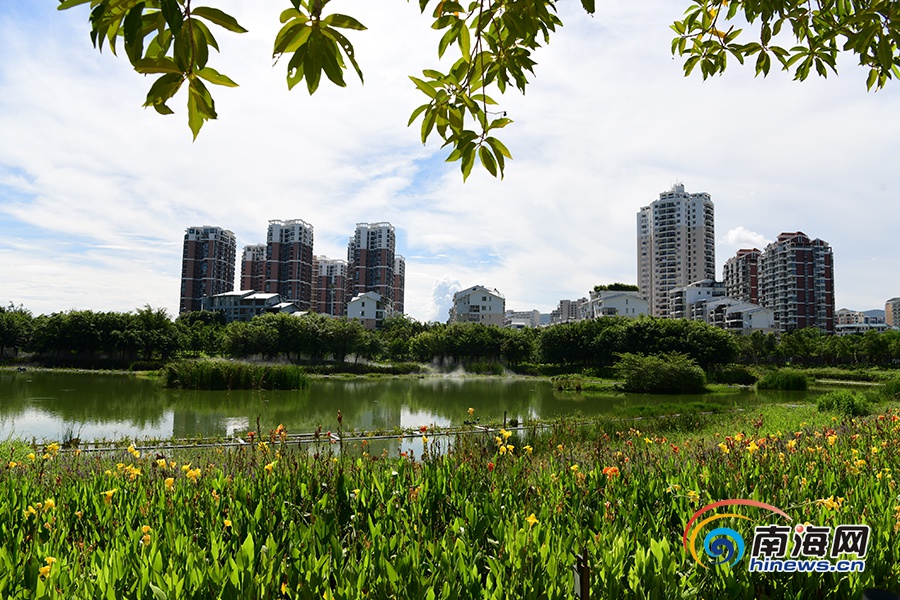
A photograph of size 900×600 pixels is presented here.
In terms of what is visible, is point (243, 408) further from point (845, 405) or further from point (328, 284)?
point (328, 284)

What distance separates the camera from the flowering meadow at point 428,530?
183 centimetres

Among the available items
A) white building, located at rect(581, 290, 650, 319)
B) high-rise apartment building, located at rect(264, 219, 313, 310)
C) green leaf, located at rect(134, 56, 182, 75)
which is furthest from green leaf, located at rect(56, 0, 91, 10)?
high-rise apartment building, located at rect(264, 219, 313, 310)

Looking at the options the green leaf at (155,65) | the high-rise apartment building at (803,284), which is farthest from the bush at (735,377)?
the high-rise apartment building at (803,284)

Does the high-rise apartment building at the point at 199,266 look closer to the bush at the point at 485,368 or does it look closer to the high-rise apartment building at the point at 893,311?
the bush at the point at 485,368

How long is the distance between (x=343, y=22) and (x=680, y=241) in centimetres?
9400

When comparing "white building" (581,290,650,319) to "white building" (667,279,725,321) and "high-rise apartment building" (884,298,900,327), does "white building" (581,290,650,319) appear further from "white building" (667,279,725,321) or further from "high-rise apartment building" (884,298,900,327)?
"high-rise apartment building" (884,298,900,327)

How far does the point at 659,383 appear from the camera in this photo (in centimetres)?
2739

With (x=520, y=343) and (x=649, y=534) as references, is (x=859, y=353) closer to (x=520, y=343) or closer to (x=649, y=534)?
(x=520, y=343)

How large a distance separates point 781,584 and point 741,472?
1.86 meters

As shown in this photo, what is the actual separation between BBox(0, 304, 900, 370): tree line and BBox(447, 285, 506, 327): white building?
2516cm

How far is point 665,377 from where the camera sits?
27.3 m

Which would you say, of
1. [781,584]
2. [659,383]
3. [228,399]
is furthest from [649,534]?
[659,383]

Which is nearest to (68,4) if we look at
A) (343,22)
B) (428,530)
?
(343,22)

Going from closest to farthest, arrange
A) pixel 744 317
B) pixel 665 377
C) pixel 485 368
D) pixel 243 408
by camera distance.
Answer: pixel 243 408 < pixel 665 377 < pixel 485 368 < pixel 744 317
